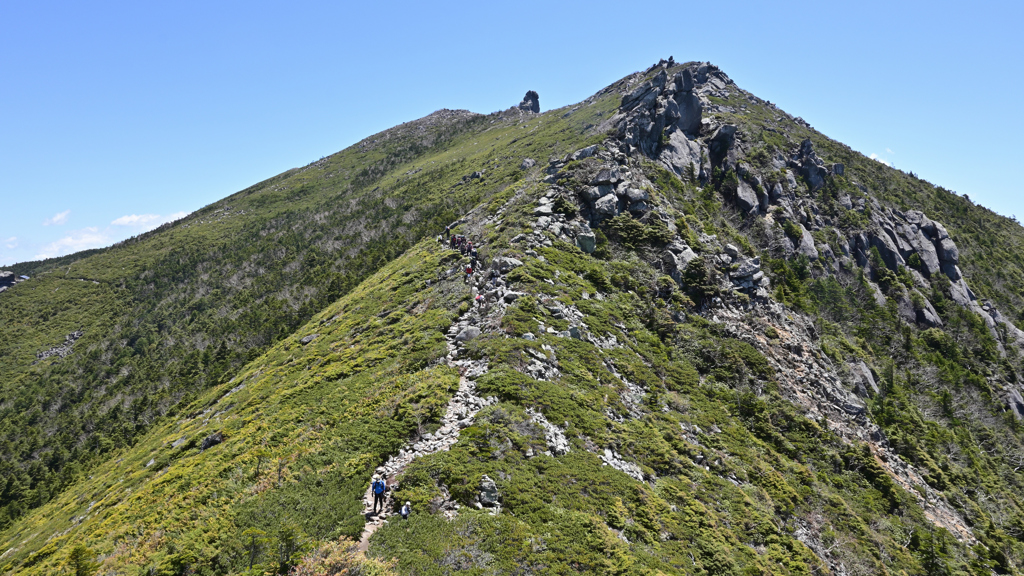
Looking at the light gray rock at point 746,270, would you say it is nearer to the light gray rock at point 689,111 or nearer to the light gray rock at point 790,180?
the light gray rock at point 790,180

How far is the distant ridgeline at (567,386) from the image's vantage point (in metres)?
17.8

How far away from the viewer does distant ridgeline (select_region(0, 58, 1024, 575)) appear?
1784 centimetres

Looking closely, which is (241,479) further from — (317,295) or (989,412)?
(989,412)

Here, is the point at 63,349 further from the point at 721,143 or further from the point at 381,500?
the point at 721,143

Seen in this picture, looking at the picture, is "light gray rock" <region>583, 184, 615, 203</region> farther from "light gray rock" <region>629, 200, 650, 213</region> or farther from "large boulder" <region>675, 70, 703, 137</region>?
"large boulder" <region>675, 70, 703, 137</region>

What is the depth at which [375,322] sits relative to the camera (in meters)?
40.4

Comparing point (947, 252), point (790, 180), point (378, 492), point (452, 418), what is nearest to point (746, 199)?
point (790, 180)

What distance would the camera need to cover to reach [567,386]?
86.3 feet

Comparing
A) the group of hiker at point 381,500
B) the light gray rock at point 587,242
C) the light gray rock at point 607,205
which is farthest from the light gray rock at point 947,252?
the group of hiker at point 381,500

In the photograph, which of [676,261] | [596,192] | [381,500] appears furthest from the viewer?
[596,192]

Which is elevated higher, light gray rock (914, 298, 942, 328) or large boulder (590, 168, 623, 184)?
large boulder (590, 168, 623, 184)

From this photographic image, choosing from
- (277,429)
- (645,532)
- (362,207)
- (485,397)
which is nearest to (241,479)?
(277,429)

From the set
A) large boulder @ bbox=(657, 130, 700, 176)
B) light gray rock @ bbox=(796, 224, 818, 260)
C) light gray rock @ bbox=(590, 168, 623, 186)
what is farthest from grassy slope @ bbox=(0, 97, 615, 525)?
light gray rock @ bbox=(796, 224, 818, 260)

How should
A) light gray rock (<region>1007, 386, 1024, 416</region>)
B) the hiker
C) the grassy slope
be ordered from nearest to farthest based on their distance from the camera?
the hiker, the grassy slope, light gray rock (<region>1007, 386, 1024, 416</region>)
